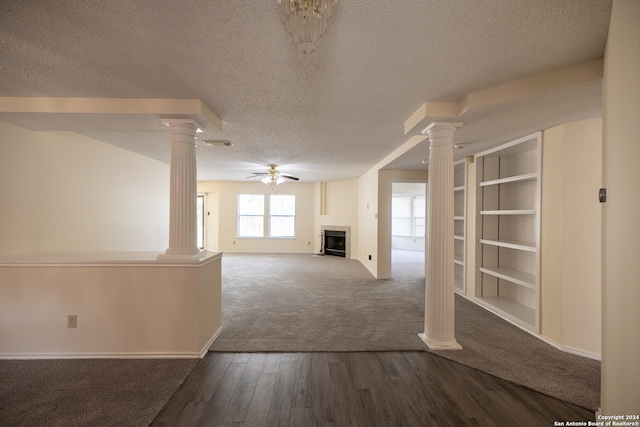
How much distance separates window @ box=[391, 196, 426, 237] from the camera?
11188 mm

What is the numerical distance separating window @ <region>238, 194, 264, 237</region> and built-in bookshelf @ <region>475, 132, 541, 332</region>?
22.6 ft

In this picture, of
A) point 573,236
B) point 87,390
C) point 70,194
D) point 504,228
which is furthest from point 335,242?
point 87,390

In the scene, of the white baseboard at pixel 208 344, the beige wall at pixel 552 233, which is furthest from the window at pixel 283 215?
the beige wall at pixel 552 233

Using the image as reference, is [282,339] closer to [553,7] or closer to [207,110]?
[207,110]

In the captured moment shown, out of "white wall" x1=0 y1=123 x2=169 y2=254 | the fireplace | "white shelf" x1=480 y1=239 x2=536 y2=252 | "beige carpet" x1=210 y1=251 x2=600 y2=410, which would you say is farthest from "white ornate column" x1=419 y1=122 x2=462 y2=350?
the fireplace

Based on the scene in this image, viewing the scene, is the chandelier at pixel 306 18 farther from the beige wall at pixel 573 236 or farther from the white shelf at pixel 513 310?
the white shelf at pixel 513 310

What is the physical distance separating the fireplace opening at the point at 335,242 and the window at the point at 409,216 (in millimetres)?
3865

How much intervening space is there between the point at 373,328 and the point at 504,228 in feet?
8.63

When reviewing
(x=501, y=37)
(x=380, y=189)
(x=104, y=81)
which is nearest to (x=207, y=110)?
(x=104, y=81)

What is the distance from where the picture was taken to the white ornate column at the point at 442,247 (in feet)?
9.46

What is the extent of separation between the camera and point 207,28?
1581mm

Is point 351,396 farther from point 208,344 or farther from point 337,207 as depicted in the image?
point 337,207

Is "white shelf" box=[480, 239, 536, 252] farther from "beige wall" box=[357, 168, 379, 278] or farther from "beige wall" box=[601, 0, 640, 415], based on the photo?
"beige wall" box=[357, 168, 379, 278]

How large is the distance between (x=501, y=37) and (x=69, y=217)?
492 cm
